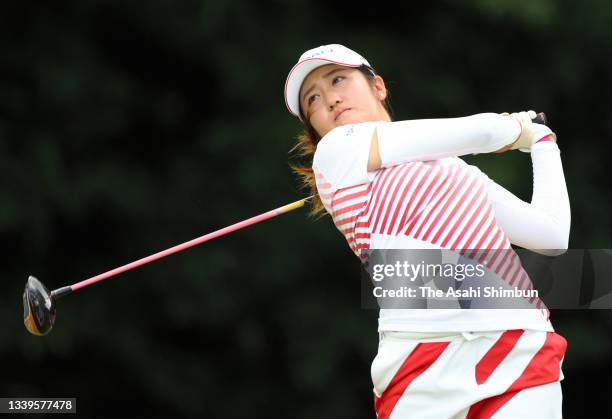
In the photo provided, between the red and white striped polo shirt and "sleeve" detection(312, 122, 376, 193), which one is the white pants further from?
"sleeve" detection(312, 122, 376, 193)

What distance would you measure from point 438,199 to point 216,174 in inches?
160

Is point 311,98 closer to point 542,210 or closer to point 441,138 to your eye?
point 441,138

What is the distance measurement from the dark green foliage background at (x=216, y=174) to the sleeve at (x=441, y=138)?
144 inches

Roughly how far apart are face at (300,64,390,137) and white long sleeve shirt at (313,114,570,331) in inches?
5.9

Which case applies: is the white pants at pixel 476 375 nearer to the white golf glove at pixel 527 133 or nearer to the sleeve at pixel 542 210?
the sleeve at pixel 542 210

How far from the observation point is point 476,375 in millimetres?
2111

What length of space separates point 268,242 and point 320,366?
0.70 m

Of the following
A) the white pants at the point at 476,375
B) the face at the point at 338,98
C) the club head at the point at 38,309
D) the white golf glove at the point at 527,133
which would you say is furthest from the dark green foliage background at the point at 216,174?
the white pants at the point at 476,375

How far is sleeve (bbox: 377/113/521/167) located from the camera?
2.21 meters

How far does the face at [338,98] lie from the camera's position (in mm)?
2492

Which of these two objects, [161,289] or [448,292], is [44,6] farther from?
[448,292]

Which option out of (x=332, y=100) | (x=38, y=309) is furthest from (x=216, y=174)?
(x=332, y=100)

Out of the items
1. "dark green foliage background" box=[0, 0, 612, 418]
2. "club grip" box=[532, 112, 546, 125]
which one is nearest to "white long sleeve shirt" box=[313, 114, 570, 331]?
"club grip" box=[532, 112, 546, 125]

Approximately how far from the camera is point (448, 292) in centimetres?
218
